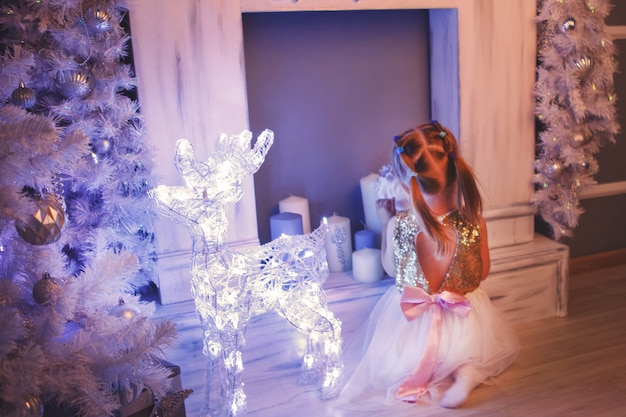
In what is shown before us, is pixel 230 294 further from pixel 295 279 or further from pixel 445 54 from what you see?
pixel 445 54

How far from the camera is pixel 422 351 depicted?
2188 mm

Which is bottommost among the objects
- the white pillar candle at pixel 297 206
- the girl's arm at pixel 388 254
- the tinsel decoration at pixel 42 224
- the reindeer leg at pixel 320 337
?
the reindeer leg at pixel 320 337

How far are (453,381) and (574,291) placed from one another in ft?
3.85

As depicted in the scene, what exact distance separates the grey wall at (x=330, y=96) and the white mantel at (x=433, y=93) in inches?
6.5

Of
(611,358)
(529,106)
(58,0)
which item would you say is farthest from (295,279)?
(529,106)

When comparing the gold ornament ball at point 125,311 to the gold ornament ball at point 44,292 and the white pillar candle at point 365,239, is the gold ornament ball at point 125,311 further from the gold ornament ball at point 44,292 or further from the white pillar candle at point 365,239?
the white pillar candle at point 365,239

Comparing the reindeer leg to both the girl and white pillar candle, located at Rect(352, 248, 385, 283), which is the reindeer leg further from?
white pillar candle, located at Rect(352, 248, 385, 283)

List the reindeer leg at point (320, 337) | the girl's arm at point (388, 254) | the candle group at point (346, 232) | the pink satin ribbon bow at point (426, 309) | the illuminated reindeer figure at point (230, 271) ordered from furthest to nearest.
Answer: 1. the candle group at point (346, 232)
2. the girl's arm at point (388, 254)
3. the pink satin ribbon bow at point (426, 309)
4. the reindeer leg at point (320, 337)
5. the illuminated reindeer figure at point (230, 271)

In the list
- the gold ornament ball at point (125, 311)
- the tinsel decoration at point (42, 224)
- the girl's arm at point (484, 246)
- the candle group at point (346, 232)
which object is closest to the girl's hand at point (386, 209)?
the candle group at point (346, 232)

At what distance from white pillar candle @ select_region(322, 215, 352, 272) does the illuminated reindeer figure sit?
598 mm

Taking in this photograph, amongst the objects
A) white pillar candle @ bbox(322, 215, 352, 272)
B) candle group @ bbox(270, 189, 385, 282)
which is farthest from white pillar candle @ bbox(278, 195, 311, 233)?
white pillar candle @ bbox(322, 215, 352, 272)

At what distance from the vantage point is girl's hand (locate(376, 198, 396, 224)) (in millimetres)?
2510

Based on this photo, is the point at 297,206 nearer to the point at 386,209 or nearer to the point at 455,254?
the point at 386,209

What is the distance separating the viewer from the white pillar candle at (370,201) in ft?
8.86
